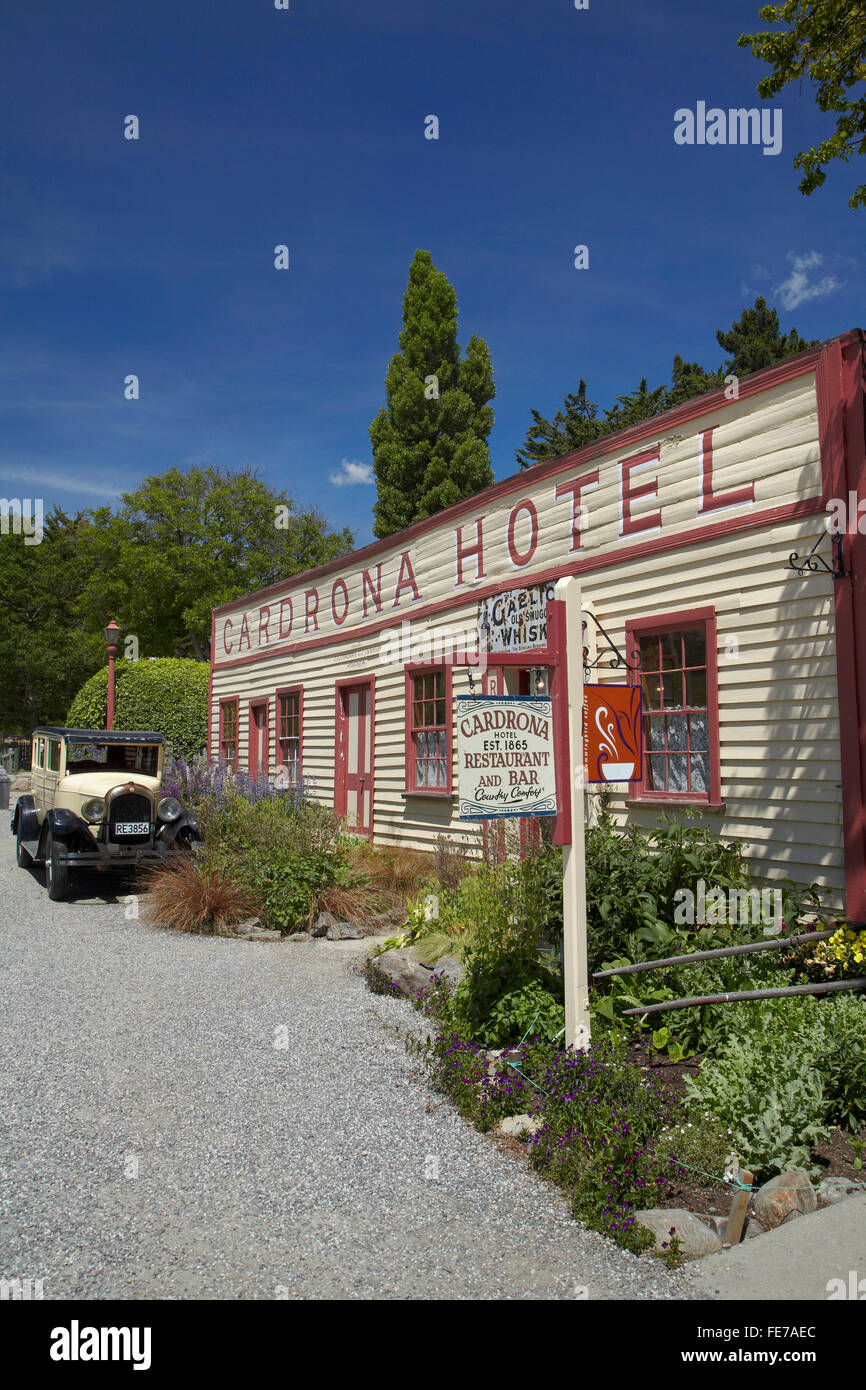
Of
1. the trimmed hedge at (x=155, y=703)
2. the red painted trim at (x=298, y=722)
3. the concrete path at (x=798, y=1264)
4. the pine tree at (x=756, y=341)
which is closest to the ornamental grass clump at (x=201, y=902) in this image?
the red painted trim at (x=298, y=722)

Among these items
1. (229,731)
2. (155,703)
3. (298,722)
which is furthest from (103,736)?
(155,703)

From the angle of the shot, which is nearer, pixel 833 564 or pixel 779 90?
pixel 833 564

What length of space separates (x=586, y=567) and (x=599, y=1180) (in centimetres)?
566

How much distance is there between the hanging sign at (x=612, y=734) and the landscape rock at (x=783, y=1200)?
6.82 ft

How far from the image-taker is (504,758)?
4.56m

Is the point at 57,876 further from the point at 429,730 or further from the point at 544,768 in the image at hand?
the point at 544,768

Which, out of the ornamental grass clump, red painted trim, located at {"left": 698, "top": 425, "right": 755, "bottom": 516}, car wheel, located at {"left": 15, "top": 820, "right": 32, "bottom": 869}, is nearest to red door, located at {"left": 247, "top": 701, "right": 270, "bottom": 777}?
car wheel, located at {"left": 15, "top": 820, "right": 32, "bottom": 869}

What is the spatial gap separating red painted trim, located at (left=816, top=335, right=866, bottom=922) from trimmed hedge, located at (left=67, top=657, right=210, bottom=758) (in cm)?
1871

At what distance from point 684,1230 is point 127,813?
825 cm

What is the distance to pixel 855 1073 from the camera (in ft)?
13.5

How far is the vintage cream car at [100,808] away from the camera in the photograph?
33.0 ft

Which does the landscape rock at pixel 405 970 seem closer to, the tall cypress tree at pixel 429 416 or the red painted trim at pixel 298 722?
the red painted trim at pixel 298 722

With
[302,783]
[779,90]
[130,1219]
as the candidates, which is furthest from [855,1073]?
[302,783]
